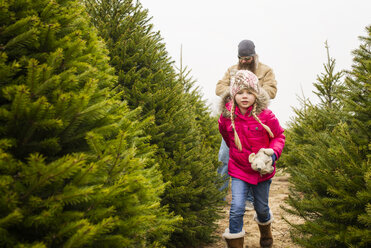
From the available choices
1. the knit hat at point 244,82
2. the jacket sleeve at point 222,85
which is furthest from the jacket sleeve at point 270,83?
the knit hat at point 244,82

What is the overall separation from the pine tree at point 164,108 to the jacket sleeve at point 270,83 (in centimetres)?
156

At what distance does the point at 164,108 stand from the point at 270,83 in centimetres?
217

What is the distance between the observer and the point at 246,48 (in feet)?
A: 15.4

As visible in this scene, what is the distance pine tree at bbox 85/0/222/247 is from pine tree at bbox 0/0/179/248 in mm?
1407

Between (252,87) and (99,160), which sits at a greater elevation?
(252,87)

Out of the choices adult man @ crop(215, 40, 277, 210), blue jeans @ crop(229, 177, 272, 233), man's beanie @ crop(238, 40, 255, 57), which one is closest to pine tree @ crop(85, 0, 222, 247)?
blue jeans @ crop(229, 177, 272, 233)

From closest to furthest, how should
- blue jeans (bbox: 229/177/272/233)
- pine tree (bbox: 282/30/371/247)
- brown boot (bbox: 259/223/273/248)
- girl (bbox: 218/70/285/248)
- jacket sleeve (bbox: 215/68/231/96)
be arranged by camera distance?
pine tree (bbox: 282/30/371/247), blue jeans (bbox: 229/177/272/233), girl (bbox: 218/70/285/248), brown boot (bbox: 259/223/273/248), jacket sleeve (bbox: 215/68/231/96)

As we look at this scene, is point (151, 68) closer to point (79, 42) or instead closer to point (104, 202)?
point (79, 42)

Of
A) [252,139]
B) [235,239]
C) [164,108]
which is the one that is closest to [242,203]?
[235,239]

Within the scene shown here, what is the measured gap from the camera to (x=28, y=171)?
4.32ft

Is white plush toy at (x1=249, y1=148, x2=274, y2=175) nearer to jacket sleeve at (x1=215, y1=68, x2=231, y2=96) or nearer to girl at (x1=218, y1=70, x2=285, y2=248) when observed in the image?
girl at (x1=218, y1=70, x2=285, y2=248)

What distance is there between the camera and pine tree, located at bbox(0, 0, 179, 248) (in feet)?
4.32

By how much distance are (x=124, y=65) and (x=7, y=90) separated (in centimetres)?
213

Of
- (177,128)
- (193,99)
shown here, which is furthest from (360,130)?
(193,99)
